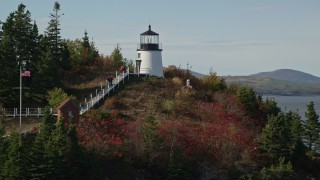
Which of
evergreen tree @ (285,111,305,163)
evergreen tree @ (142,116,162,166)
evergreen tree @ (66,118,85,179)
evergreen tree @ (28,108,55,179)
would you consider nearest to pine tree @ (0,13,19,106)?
evergreen tree @ (28,108,55,179)

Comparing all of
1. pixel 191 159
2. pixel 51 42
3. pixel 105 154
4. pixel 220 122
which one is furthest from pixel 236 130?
pixel 51 42

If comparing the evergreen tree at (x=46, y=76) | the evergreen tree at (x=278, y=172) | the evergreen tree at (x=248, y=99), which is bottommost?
the evergreen tree at (x=278, y=172)

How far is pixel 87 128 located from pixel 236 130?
43.7 feet

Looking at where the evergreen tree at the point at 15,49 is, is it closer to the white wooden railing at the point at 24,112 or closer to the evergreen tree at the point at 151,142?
the white wooden railing at the point at 24,112

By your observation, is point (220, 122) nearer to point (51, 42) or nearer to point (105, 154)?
Answer: point (105, 154)

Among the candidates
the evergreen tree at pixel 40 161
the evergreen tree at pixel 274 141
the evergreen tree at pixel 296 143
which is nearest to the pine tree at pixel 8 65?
the evergreen tree at pixel 40 161

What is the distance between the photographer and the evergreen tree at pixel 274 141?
4634 centimetres

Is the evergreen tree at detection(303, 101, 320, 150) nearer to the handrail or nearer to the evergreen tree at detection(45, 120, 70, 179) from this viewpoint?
the handrail

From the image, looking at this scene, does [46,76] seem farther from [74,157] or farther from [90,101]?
[74,157]

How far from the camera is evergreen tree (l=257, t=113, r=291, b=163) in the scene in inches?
1825

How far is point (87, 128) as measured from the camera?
44156 millimetres

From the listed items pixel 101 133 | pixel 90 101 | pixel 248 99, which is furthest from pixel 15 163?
pixel 248 99

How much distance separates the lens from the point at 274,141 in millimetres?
46781

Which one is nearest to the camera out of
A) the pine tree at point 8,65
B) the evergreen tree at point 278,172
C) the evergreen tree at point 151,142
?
the evergreen tree at point 151,142
